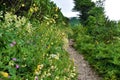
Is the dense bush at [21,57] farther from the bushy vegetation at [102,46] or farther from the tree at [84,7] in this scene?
the tree at [84,7]

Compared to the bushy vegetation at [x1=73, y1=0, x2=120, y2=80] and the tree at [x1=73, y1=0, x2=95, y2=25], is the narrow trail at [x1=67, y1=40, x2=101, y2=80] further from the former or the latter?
the tree at [x1=73, y1=0, x2=95, y2=25]

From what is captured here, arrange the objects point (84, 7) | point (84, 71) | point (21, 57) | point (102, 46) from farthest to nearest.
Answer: point (84, 7) < point (102, 46) < point (84, 71) < point (21, 57)

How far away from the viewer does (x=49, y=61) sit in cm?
663

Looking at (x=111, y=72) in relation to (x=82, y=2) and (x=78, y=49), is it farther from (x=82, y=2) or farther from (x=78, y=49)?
(x=82, y=2)

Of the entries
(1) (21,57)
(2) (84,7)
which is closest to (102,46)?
(1) (21,57)

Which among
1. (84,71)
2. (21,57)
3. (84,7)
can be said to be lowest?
(84,71)

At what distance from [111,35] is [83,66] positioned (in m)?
6.99

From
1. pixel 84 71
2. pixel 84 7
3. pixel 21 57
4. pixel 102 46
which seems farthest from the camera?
pixel 84 7

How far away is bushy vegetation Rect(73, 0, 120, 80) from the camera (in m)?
13.2

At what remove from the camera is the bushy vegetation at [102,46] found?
1319 centimetres

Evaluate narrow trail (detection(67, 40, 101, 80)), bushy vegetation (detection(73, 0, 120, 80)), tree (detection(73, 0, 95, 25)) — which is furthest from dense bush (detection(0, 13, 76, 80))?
tree (detection(73, 0, 95, 25))

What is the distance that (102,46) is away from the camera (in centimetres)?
1762

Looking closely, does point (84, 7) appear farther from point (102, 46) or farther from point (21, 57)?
point (21, 57)

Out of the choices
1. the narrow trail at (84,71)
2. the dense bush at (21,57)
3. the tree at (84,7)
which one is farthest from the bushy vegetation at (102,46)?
the dense bush at (21,57)
